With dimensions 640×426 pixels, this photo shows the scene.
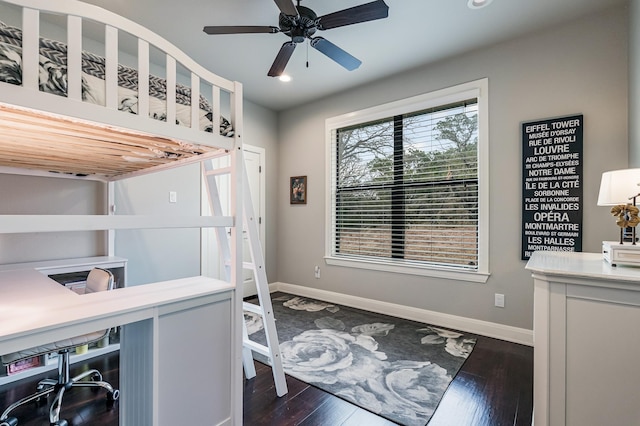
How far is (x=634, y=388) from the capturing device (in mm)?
1085

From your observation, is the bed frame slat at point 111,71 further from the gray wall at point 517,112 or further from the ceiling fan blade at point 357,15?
the gray wall at point 517,112

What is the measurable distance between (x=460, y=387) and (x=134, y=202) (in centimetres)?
315

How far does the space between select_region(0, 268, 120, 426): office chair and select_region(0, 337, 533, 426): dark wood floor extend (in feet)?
0.28

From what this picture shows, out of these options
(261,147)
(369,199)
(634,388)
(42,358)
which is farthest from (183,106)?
(261,147)

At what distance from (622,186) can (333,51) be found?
6.38 feet

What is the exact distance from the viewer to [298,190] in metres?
4.21

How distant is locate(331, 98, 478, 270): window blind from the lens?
9.71ft

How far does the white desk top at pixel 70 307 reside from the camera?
94cm

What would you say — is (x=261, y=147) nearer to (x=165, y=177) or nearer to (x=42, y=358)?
(x=165, y=177)

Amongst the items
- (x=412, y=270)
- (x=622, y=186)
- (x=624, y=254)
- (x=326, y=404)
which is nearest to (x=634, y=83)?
(x=622, y=186)

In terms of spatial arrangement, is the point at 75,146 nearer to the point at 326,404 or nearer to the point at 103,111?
the point at 103,111

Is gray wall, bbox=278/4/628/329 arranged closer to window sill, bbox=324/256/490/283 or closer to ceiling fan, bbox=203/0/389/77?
window sill, bbox=324/256/490/283

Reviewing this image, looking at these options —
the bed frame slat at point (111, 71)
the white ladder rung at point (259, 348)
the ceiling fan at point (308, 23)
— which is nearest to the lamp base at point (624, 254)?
the ceiling fan at point (308, 23)

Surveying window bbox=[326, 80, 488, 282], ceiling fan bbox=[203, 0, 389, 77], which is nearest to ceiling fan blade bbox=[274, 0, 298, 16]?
ceiling fan bbox=[203, 0, 389, 77]
